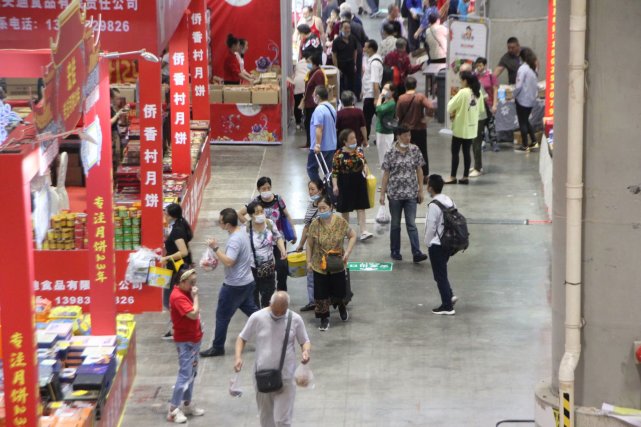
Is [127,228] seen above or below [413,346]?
above

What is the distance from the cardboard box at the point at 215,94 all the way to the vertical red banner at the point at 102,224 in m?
10.8

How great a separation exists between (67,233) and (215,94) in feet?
29.3

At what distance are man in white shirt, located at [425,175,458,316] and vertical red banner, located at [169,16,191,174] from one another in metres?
4.71

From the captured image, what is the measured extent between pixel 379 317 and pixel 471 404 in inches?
98.2

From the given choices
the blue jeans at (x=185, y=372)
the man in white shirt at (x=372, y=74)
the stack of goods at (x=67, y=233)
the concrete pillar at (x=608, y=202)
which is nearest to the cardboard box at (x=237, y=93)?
the man in white shirt at (x=372, y=74)

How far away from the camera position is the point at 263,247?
12242 mm

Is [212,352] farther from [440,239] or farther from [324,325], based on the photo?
[440,239]

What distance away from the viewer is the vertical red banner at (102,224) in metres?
10.5

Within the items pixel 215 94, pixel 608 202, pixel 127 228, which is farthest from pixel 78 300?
pixel 215 94

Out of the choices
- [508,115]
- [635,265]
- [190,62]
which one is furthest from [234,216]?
[508,115]

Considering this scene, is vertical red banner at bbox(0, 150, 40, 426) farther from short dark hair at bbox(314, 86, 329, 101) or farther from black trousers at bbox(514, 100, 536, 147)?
black trousers at bbox(514, 100, 536, 147)

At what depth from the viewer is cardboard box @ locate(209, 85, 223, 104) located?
21.5 m

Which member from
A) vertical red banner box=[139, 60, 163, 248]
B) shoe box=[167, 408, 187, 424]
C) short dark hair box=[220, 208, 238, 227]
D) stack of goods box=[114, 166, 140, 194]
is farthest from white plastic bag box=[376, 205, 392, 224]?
shoe box=[167, 408, 187, 424]

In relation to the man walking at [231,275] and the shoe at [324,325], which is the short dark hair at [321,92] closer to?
the shoe at [324,325]
